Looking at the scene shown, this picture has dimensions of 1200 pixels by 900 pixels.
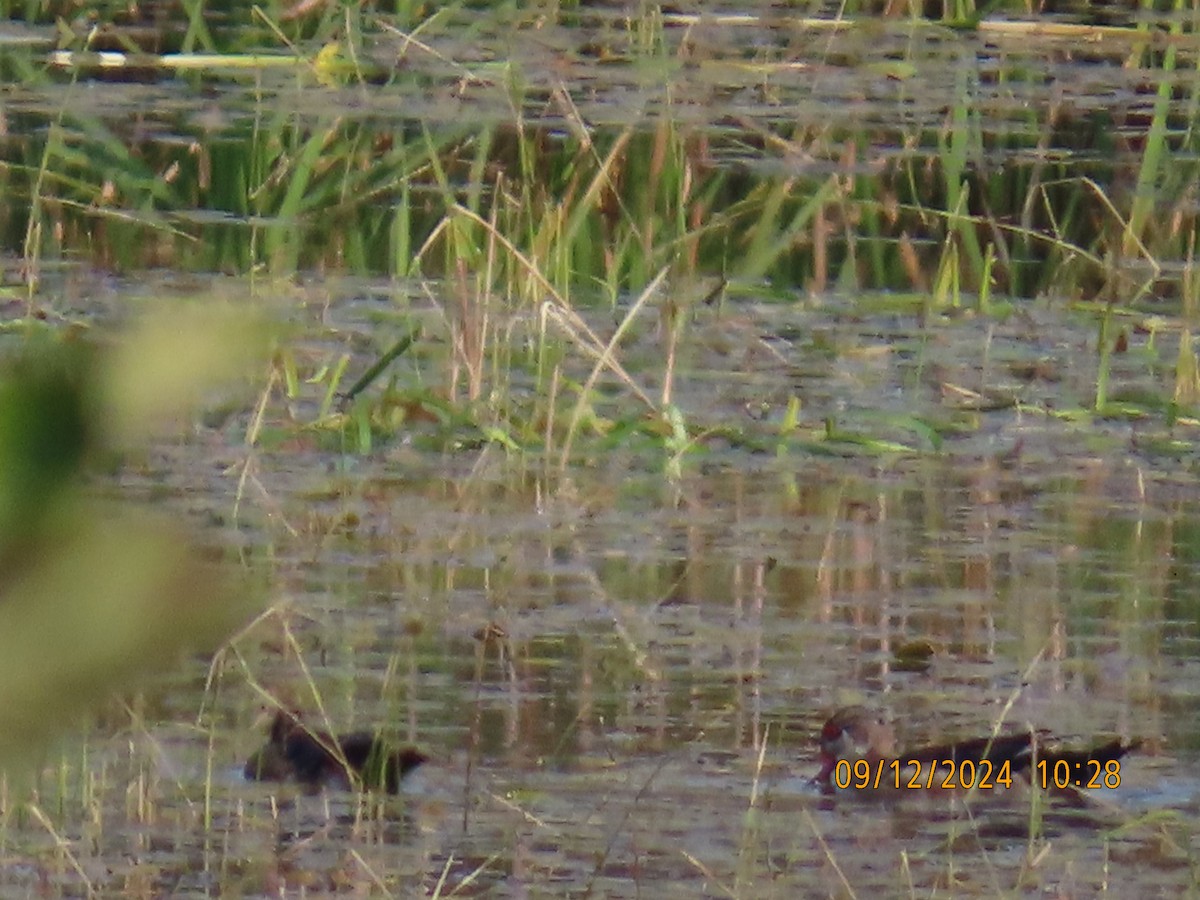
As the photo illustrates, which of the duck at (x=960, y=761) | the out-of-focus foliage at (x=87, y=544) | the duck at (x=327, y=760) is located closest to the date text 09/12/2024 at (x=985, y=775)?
the duck at (x=960, y=761)

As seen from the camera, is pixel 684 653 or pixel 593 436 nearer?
pixel 684 653

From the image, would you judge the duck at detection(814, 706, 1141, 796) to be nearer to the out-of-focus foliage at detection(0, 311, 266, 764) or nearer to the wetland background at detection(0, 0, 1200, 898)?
the wetland background at detection(0, 0, 1200, 898)

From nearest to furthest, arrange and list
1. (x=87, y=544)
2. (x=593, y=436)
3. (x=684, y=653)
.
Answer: (x=87, y=544) < (x=684, y=653) < (x=593, y=436)

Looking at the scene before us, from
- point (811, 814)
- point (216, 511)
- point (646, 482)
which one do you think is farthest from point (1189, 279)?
point (811, 814)

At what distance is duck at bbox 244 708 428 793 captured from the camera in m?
2.25

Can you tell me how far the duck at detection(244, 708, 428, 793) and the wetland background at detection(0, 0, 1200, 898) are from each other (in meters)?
0.02

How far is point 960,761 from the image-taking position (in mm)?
2324

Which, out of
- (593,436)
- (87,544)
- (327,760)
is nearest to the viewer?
(87,544)

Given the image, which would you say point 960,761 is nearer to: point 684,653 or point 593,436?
A: point 684,653

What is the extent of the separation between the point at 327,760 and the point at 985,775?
1.75ft
